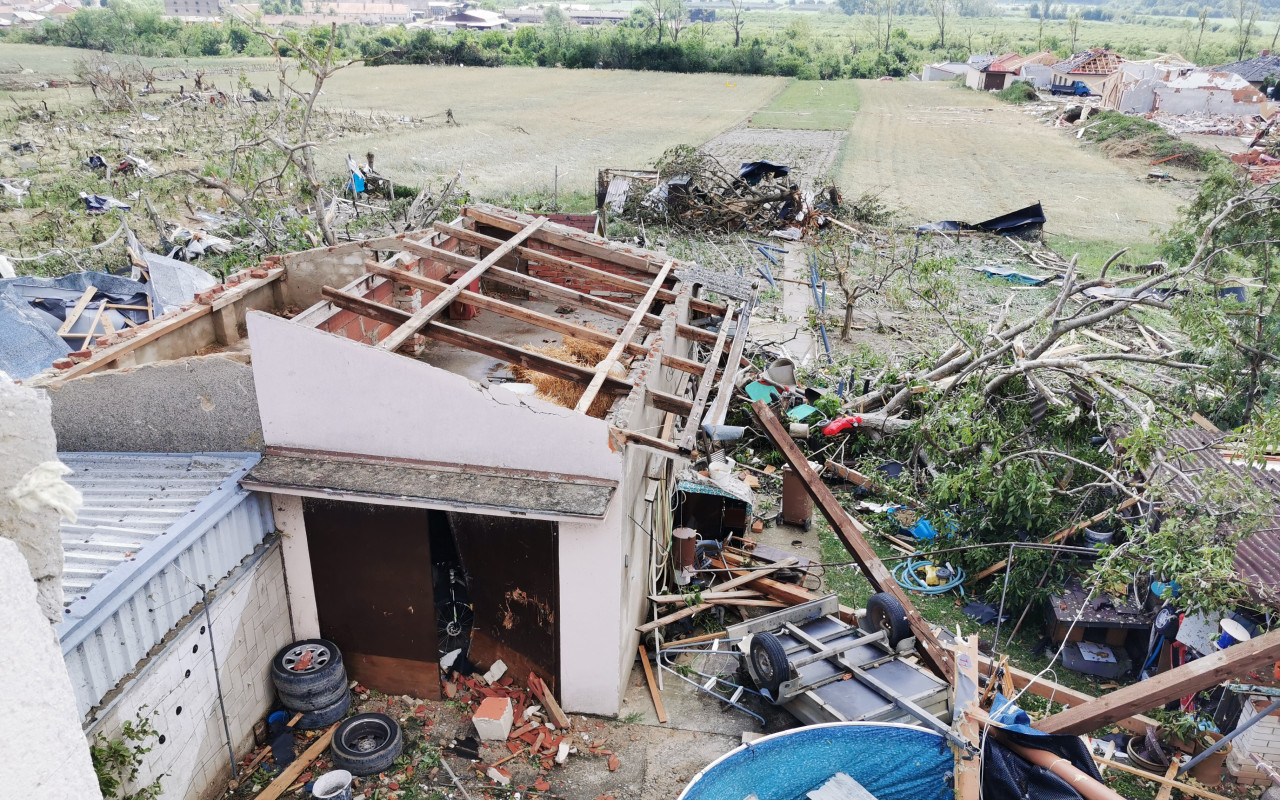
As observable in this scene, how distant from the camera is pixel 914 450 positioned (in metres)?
13.5

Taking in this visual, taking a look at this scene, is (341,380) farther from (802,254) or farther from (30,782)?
(802,254)

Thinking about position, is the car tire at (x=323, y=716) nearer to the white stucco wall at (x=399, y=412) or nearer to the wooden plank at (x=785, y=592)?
the white stucco wall at (x=399, y=412)

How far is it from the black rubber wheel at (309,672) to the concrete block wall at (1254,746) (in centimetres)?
951

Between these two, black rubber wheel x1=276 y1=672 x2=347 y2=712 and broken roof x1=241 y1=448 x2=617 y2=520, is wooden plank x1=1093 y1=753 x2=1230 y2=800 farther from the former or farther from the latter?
black rubber wheel x1=276 y1=672 x2=347 y2=712

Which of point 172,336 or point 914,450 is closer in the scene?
point 172,336

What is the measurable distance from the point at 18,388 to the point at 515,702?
23.9 ft

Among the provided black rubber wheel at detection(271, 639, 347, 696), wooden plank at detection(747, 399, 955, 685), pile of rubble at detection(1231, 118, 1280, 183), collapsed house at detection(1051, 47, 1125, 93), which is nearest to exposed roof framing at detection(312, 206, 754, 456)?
wooden plank at detection(747, 399, 955, 685)

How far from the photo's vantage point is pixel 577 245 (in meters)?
11.9

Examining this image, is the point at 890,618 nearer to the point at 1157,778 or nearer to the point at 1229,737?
the point at 1157,778

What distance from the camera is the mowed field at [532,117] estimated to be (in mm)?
37500

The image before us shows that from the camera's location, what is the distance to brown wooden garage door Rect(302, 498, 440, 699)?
27.0 feet

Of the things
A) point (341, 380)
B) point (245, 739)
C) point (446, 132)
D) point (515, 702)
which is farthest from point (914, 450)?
point (446, 132)

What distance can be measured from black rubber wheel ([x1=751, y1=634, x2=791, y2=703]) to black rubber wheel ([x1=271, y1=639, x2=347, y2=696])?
177 inches

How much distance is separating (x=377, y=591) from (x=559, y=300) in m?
4.45
